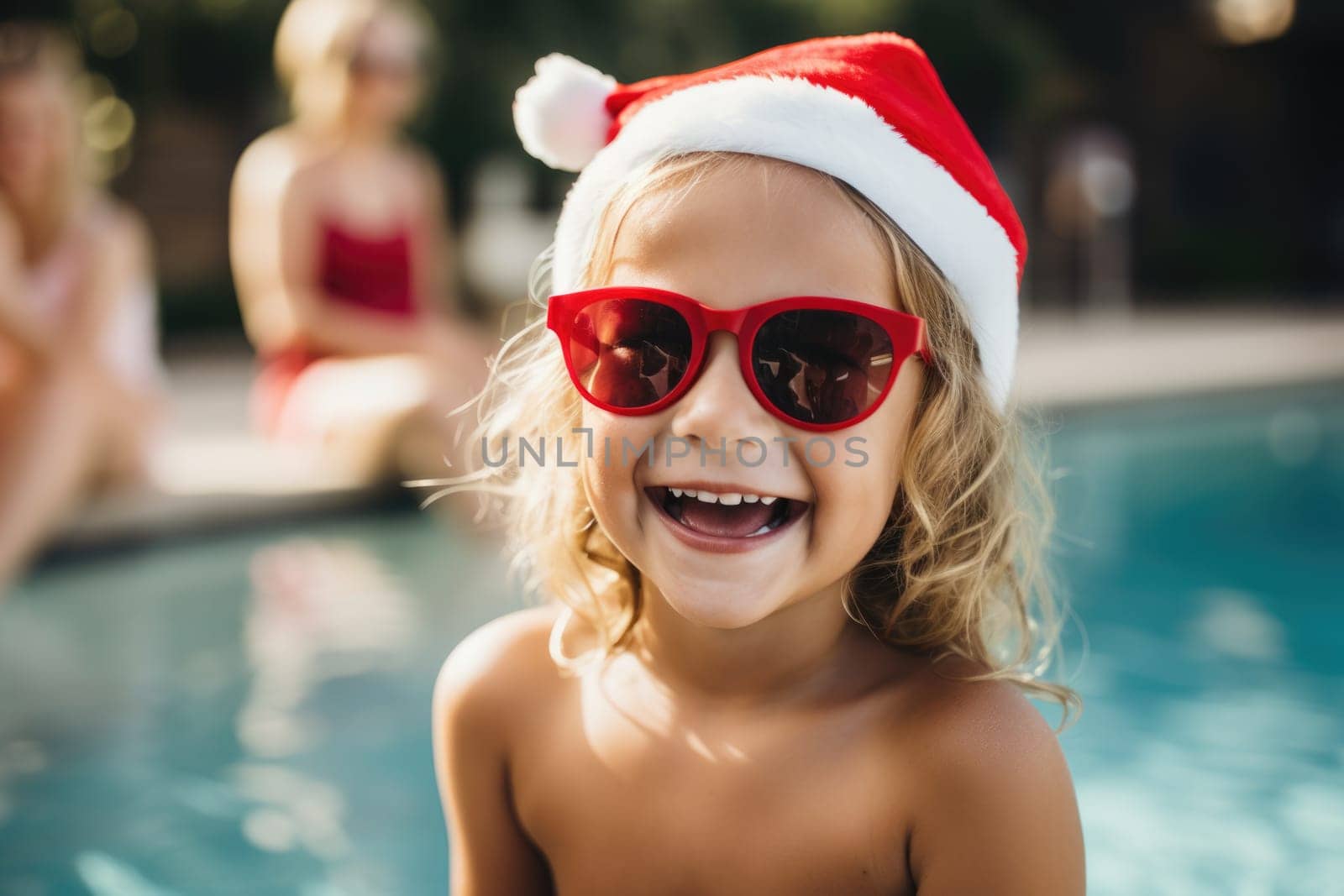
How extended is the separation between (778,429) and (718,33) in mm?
11416

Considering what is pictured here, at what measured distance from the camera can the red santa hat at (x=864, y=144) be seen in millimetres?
1612

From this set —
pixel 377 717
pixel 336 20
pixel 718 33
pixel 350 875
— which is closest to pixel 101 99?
pixel 718 33

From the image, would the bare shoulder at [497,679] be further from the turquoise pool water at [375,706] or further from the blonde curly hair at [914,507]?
the turquoise pool water at [375,706]

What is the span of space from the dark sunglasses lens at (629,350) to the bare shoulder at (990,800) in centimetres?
54

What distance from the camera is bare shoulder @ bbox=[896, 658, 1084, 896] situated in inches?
61.8

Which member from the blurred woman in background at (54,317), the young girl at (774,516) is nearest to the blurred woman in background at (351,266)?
the blurred woman in background at (54,317)

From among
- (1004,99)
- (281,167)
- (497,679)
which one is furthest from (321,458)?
(1004,99)

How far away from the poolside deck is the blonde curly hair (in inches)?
13.1

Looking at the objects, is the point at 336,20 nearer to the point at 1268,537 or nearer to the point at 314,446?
the point at 314,446

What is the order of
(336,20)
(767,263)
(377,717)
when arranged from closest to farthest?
(767,263) < (377,717) < (336,20)

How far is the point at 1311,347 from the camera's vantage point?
11.6 metres

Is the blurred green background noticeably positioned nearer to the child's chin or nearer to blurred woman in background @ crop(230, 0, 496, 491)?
blurred woman in background @ crop(230, 0, 496, 491)

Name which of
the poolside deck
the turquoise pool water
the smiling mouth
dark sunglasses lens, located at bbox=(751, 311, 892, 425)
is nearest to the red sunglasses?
dark sunglasses lens, located at bbox=(751, 311, 892, 425)

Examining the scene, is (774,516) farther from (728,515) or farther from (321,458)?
(321,458)
